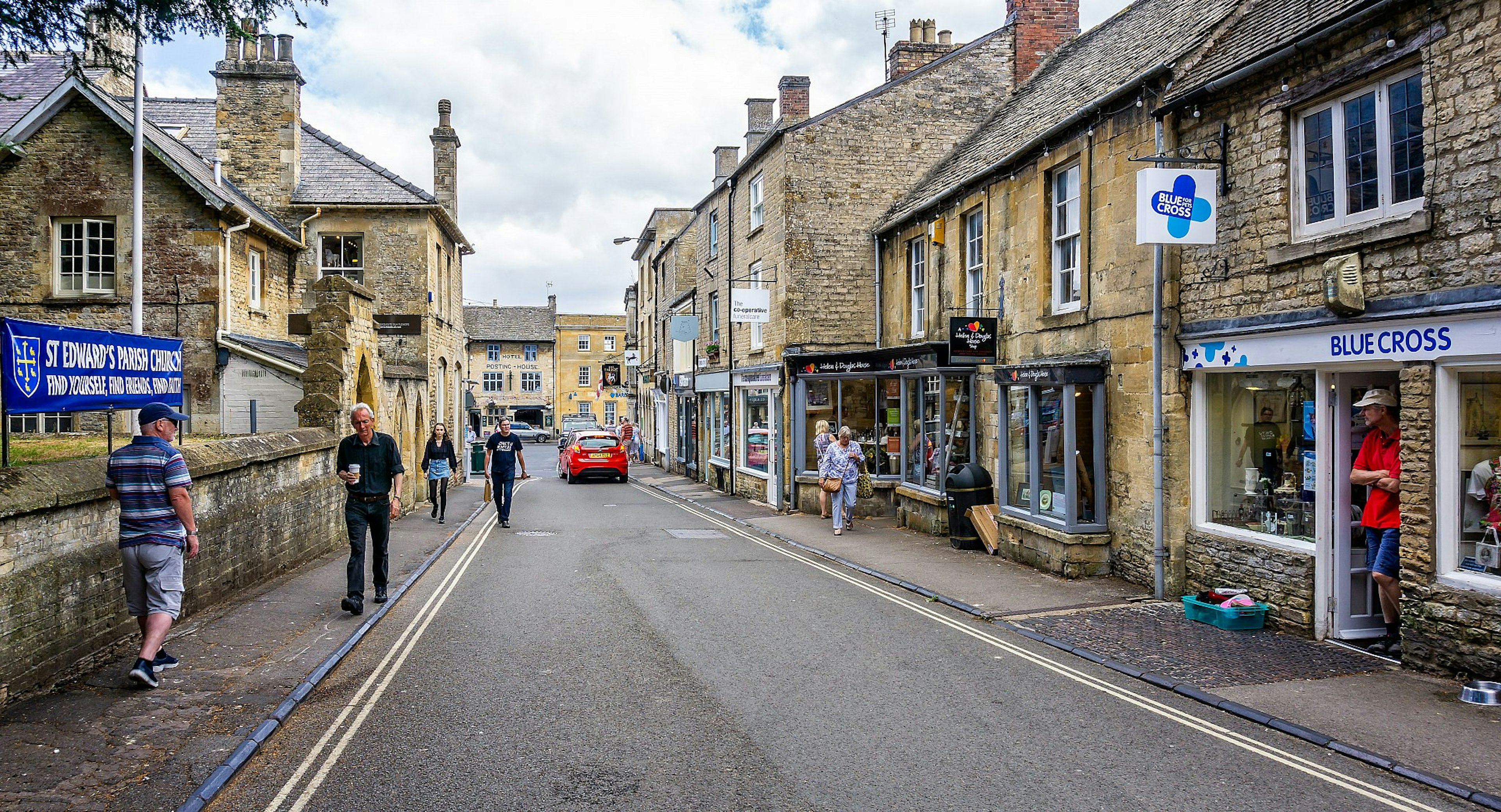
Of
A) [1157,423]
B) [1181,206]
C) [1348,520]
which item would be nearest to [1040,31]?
[1181,206]

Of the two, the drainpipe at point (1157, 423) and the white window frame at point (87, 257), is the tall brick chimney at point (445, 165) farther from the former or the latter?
the drainpipe at point (1157, 423)

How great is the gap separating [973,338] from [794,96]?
1123cm

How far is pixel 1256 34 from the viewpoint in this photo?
9.68 metres

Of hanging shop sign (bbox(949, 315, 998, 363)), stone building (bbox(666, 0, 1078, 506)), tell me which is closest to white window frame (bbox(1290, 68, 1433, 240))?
hanging shop sign (bbox(949, 315, 998, 363))

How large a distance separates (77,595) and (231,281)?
1492cm

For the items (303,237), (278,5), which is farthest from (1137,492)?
(303,237)

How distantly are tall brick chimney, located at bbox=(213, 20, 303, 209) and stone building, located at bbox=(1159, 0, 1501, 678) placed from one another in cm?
2300

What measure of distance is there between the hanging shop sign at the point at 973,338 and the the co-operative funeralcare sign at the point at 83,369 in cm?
1000

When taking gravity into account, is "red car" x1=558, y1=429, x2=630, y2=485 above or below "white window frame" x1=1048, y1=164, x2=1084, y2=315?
below

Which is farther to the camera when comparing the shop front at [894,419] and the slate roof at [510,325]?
the slate roof at [510,325]

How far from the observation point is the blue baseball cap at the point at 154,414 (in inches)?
276

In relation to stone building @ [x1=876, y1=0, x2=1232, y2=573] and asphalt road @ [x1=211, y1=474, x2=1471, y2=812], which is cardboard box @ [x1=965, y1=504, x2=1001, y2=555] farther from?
asphalt road @ [x1=211, y1=474, x2=1471, y2=812]

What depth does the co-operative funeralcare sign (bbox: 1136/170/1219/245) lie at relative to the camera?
938 cm

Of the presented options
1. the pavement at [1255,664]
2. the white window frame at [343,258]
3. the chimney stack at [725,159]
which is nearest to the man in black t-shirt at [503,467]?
the pavement at [1255,664]
